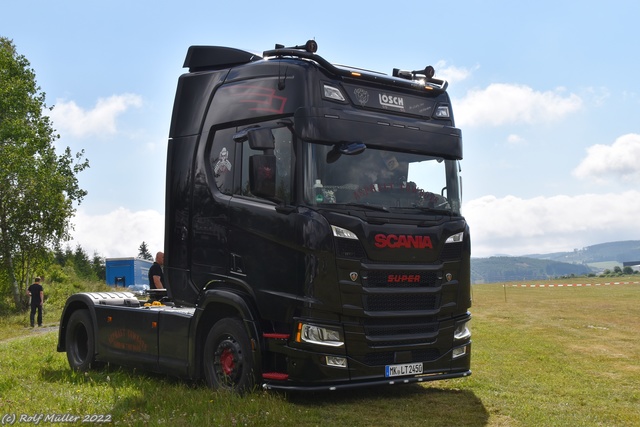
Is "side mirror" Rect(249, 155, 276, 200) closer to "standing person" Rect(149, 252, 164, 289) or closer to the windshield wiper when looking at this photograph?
the windshield wiper

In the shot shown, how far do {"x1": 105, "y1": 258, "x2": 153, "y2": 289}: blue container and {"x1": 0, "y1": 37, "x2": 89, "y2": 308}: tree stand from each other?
350 centimetres

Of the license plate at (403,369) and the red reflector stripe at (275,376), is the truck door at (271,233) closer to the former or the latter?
the red reflector stripe at (275,376)

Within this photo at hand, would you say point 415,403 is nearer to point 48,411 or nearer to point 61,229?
point 48,411

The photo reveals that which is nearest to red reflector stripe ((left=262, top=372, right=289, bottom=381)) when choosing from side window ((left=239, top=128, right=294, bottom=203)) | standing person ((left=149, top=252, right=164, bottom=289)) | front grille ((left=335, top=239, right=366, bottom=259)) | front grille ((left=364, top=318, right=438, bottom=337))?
front grille ((left=364, top=318, right=438, bottom=337))

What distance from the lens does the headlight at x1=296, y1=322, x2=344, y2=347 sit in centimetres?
865

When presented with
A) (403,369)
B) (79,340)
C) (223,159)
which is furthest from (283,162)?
(79,340)

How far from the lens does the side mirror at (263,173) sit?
29.1 ft

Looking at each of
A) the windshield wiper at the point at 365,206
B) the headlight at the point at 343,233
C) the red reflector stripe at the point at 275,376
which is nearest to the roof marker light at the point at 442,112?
the windshield wiper at the point at 365,206

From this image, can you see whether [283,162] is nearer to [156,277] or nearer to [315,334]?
[315,334]

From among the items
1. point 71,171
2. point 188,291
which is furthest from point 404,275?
point 71,171

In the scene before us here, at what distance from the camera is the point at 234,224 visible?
951cm

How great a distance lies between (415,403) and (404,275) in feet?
5.11

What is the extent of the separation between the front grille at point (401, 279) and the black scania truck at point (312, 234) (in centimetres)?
2

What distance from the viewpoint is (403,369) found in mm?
9188
